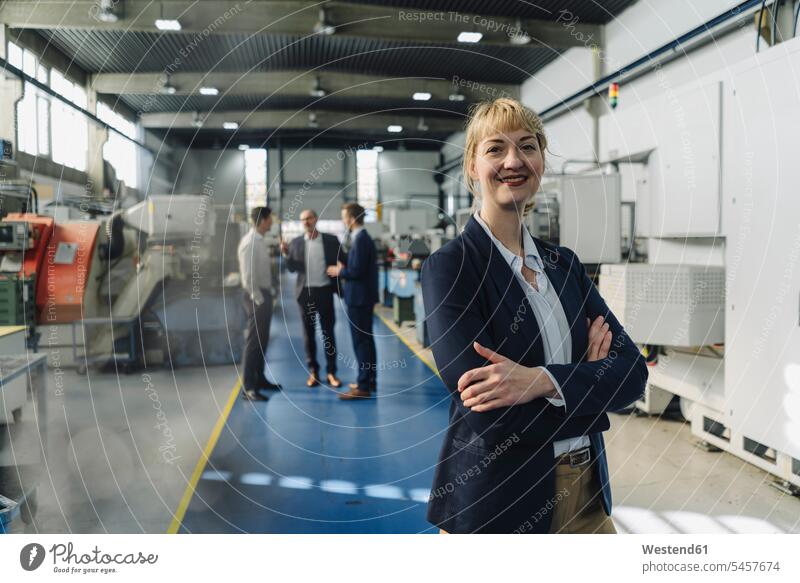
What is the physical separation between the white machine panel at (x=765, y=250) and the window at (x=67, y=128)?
7.34 metres

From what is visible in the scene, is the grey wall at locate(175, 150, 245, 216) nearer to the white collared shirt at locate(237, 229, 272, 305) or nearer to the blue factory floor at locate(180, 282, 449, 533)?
the white collared shirt at locate(237, 229, 272, 305)

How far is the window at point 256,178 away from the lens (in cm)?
1988

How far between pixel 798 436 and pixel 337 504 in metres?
2.31

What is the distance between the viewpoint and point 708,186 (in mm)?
3568

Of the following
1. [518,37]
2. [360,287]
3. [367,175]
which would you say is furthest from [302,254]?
[367,175]

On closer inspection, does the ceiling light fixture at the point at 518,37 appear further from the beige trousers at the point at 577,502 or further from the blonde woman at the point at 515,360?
the beige trousers at the point at 577,502

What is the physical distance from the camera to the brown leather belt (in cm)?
131

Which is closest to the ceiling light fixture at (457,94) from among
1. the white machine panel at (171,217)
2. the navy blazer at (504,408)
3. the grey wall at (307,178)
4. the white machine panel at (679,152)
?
the white machine panel at (171,217)

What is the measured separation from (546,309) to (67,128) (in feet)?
33.7

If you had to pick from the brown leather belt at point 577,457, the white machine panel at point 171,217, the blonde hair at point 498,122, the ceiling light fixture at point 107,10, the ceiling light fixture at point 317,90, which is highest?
the ceiling light fixture at point 317,90

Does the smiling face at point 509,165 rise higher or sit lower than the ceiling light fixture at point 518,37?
lower

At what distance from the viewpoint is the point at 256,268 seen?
4.80 m

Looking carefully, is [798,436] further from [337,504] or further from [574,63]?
[574,63]
